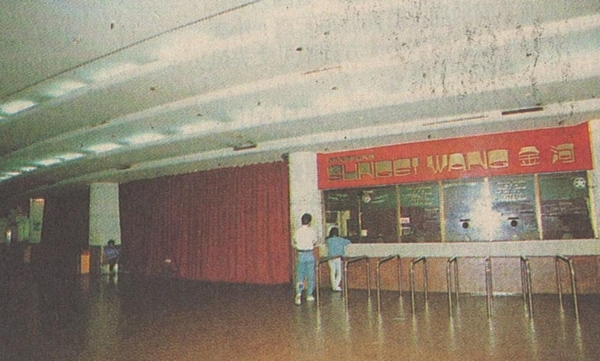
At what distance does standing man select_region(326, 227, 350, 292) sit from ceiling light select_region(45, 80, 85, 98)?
565cm

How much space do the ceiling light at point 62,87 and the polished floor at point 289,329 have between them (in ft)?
12.4

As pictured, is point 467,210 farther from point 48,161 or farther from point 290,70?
point 48,161

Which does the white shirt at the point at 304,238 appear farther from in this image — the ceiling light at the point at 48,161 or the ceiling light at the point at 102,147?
the ceiling light at the point at 48,161

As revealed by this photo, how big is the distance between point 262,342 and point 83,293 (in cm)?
646

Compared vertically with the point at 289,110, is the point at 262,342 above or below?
below

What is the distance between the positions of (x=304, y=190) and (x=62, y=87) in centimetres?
554

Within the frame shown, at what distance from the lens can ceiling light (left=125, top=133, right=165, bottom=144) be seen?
29.3 feet

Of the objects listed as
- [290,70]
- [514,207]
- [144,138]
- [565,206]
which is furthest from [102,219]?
[565,206]

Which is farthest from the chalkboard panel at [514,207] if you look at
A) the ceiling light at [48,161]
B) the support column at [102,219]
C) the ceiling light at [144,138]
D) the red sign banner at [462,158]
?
the support column at [102,219]

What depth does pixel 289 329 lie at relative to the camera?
17.5 ft

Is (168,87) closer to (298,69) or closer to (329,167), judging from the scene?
(298,69)

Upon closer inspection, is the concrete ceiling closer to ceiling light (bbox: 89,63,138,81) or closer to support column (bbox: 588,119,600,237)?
ceiling light (bbox: 89,63,138,81)

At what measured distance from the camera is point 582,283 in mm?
7312

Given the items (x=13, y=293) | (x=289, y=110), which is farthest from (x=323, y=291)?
(x=13, y=293)
